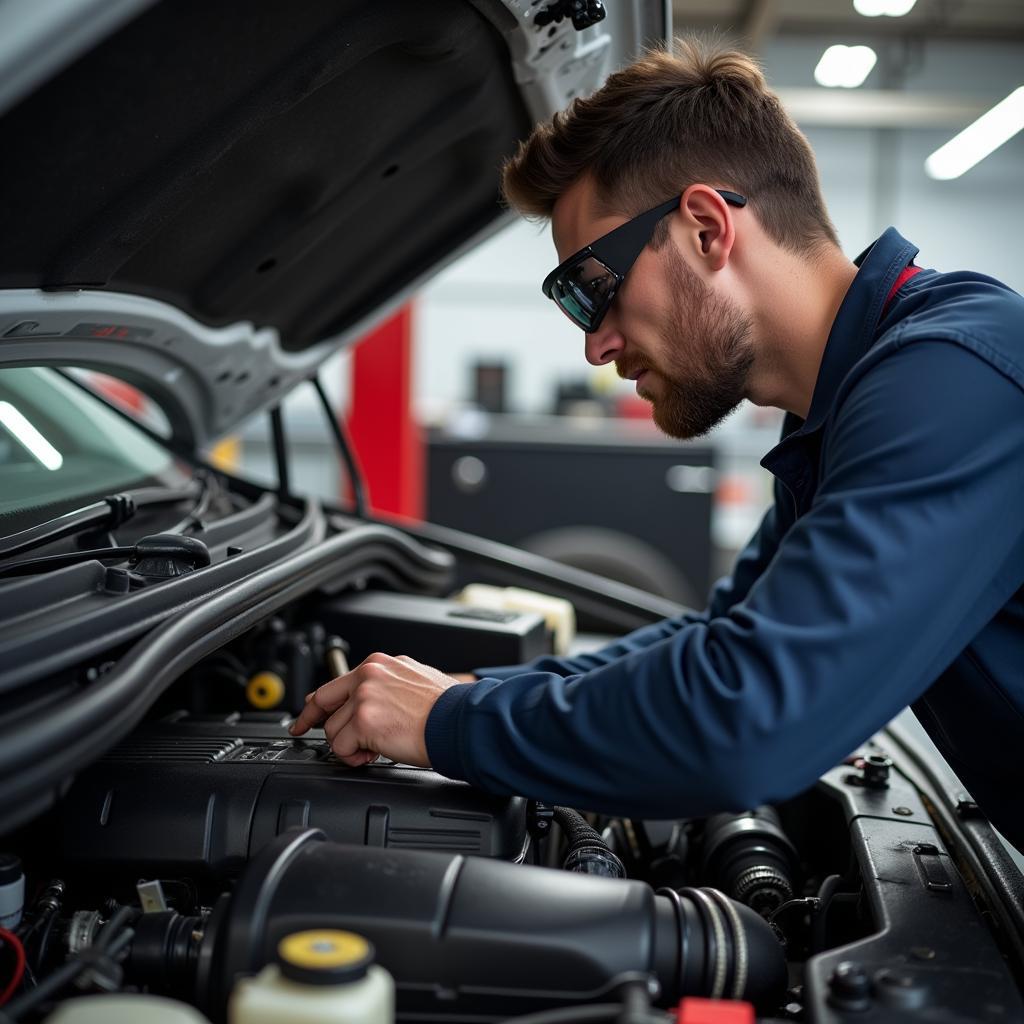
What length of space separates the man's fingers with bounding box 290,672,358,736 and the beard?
515mm

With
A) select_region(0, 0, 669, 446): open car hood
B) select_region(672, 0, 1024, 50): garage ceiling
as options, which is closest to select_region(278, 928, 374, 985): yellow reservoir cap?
select_region(0, 0, 669, 446): open car hood

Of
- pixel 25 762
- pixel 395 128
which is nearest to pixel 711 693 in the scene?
pixel 25 762

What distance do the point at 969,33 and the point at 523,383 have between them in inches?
190

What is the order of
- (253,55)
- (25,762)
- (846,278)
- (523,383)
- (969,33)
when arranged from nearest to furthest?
(25,762), (253,55), (846,278), (969,33), (523,383)

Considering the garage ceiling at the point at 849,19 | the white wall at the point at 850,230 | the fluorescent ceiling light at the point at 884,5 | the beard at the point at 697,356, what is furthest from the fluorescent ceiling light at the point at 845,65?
the beard at the point at 697,356

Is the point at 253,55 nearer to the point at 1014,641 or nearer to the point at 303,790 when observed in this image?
the point at 303,790

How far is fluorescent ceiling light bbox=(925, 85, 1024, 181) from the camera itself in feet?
24.5

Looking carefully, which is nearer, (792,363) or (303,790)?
(303,790)

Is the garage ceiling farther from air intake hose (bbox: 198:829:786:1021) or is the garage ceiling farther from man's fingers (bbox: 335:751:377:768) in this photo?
air intake hose (bbox: 198:829:786:1021)

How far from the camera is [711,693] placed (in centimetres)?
94

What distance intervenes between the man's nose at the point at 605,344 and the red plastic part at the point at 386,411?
171 inches

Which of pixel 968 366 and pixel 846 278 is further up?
pixel 846 278

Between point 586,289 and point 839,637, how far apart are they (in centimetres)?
55

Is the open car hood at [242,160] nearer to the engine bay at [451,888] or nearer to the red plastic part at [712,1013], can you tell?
the engine bay at [451,888]
